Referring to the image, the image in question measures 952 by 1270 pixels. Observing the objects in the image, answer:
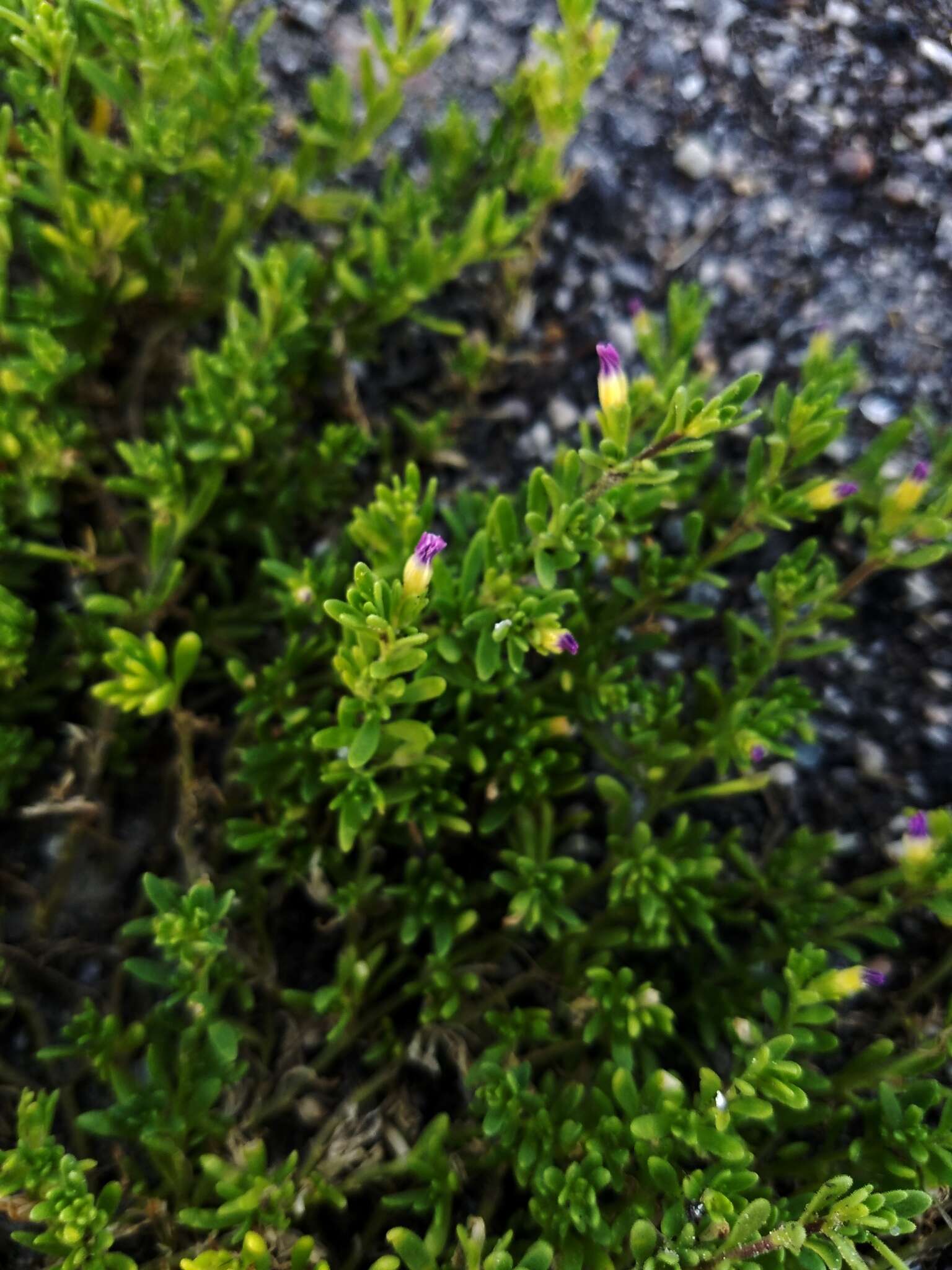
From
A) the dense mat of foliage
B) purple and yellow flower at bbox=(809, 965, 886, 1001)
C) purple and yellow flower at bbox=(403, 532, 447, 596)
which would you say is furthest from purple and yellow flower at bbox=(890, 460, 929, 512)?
purple and yellow flower at bbox=(403, 532, 447, 596)

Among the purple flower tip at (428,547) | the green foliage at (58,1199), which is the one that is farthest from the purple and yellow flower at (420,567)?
the green foliage at (58,1199)

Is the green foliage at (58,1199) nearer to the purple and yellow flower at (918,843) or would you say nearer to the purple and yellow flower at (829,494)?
the purple and yellow flower at (918,843)

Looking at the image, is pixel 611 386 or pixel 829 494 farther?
pixel 829 494

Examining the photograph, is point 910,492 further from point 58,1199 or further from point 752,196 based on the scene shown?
point 58,1199

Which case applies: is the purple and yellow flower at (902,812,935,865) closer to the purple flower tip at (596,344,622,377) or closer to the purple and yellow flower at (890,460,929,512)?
the purple and yellow flower at (890,460,929,512)

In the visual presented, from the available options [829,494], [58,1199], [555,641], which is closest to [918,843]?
[829,494]

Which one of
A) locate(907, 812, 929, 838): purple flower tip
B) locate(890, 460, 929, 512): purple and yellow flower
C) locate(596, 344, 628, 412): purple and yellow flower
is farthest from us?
locate(890, 460, 929, 512): purple and yellow flower
